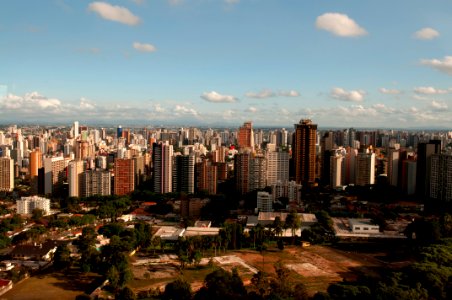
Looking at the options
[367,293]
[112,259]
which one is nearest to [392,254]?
[367,293]

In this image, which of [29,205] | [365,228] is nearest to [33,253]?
[29,205]

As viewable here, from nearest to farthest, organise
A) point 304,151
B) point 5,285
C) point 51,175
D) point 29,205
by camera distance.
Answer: point 5,285
point 29,205
point 51,175
point 304,151

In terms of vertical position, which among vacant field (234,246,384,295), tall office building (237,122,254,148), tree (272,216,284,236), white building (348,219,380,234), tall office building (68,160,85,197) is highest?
tall office building (237,122,254,148)

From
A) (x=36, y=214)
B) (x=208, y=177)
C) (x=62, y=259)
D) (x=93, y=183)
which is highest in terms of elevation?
(x=208, y=177)

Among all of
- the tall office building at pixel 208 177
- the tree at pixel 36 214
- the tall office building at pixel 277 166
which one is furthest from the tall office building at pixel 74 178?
the tall office building at pixel 277 166

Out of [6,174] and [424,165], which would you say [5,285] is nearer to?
[6,174]

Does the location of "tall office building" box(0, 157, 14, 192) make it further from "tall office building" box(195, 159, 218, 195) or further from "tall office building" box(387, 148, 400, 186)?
"tall office building" box(387, 148, 400, 186)

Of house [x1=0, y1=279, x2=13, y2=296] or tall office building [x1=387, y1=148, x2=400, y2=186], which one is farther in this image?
tall office building [x1=387, y1=148, x2=400, y2=186]

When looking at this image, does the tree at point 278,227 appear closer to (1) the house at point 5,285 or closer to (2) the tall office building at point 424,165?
(1) the house at point 5,285

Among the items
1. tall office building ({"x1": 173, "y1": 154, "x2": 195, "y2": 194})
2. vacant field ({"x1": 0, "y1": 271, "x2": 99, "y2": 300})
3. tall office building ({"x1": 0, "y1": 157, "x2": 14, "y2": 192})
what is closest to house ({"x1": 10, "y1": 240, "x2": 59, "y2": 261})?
vacant field ({"x1": 0, "y1": 271, "x2": 99, "y2": 300})
